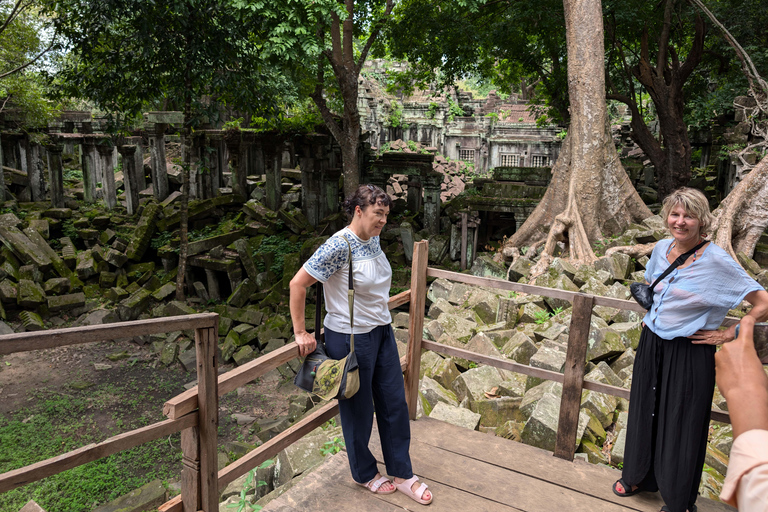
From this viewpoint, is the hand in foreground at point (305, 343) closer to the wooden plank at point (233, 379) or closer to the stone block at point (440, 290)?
the wooden plank at point (233, 379)

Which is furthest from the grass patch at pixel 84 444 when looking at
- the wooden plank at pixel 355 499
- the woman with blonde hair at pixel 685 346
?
the woman with blonde hair at pixel 685 346

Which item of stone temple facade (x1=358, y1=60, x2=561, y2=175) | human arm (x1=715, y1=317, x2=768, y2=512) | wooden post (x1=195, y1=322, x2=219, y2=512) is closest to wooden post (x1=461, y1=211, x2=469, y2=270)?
wooden post (x1=195, y1=322, x2=219, y2=512)

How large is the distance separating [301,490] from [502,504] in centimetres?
97

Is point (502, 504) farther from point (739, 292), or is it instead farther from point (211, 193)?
point (211, 193)

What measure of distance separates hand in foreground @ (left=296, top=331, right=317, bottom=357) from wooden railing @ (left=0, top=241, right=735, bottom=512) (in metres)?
0.09

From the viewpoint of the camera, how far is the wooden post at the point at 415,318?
3.33 metres

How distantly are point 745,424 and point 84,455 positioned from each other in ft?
6.34

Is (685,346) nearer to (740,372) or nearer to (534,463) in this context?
(534,463)

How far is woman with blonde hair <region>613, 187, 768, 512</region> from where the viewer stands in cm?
241

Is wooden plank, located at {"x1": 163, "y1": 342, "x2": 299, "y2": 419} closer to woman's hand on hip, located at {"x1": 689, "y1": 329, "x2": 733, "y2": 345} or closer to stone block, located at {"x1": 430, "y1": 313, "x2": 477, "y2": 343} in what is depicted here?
woman's hand on hip, located at {"x1": 689, "y1": 329, "x2": 733, "y2": 345}

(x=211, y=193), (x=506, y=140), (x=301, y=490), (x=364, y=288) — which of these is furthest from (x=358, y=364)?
(x=506, y=140)

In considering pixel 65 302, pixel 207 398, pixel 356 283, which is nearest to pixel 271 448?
pixel 207 398

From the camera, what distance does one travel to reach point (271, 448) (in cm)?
259

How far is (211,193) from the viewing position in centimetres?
1741
